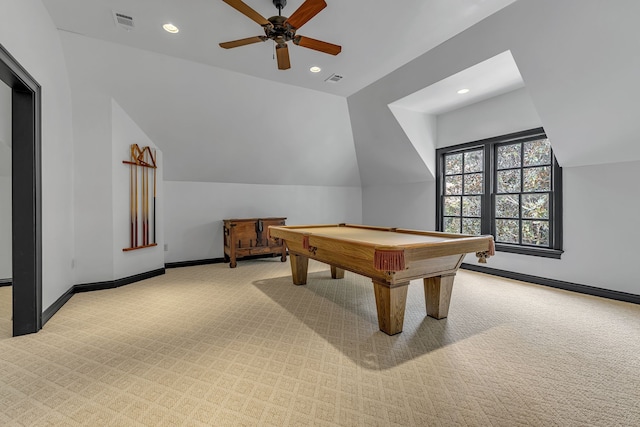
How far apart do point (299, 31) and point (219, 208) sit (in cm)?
361

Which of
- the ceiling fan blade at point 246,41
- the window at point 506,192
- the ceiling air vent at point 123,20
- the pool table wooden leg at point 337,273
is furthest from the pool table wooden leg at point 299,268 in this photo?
the ceiling air vent at point 123,20

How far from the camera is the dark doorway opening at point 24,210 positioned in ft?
8.01

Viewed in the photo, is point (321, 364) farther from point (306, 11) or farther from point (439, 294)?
point (306, 11)

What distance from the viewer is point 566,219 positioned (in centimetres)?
373

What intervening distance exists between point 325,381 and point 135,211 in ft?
12.2

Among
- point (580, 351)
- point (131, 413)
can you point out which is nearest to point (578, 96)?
point (580, 351)

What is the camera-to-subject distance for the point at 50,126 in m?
2.89

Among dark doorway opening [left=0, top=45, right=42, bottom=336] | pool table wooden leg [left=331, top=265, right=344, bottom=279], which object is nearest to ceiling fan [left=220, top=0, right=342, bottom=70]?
dark doorway opening [left=0, top=45, right=42, bottom=336]

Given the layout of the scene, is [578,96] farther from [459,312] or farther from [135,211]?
[135,211]

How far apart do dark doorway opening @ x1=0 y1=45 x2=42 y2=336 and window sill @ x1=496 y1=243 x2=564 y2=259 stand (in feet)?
18.4

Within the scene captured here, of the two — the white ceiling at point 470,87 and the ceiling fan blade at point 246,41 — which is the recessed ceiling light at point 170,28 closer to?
the ceiling fan blade at point 246,41

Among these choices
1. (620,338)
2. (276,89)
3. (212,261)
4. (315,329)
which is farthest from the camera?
(212,261)

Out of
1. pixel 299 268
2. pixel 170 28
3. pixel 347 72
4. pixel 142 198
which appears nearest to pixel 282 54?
pixel 170 28

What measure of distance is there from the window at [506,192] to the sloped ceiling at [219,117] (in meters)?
2.17
